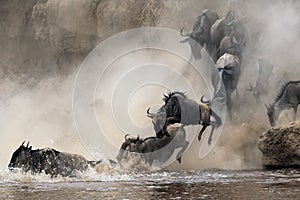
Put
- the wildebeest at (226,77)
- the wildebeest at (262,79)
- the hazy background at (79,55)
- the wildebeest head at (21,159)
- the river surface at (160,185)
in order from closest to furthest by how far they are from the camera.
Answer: the river surface at (160,185) → the wildebeest head at (21,159) → the hazy background at (79,55) → the wildebeest at (226,77) → the wildebeest at (262,79)

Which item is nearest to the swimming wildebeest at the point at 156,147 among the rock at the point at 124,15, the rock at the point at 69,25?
the rock at the point at 124,15

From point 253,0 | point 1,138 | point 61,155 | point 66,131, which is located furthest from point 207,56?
point 61,155

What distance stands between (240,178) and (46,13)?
13.8m

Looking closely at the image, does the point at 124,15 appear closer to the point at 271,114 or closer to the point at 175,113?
the point at 271,114

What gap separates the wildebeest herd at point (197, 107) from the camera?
9.95m

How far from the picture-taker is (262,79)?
1423cm

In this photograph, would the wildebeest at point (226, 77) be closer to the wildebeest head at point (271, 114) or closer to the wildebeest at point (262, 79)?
the wildebeest at point (262, 79)

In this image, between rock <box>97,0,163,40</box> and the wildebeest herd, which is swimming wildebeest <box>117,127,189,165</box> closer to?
the wildebeest herd

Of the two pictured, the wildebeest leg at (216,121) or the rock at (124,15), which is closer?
the wildebeest leg at (216,121)

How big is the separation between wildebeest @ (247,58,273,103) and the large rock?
11.7ft

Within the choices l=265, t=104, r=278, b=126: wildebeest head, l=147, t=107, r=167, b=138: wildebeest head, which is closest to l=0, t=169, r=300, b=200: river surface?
l=147, t=107, r=167, b=138: wildebeest head

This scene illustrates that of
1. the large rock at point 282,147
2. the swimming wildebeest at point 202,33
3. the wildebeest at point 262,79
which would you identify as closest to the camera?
the large rock at point 282,147

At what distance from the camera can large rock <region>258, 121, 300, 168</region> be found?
10289 millimetres

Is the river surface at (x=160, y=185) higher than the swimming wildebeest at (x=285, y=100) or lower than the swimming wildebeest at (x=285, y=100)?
lower
